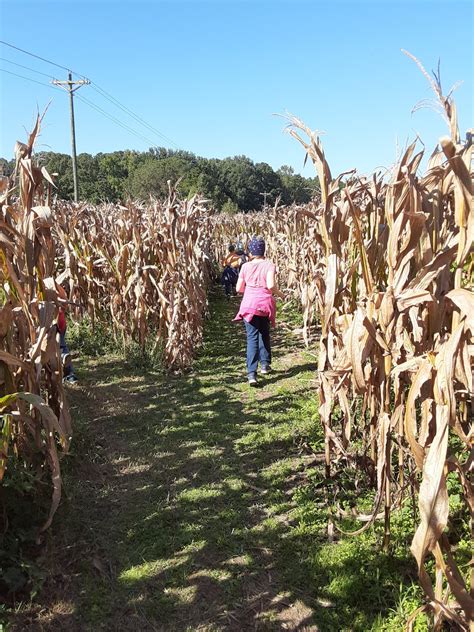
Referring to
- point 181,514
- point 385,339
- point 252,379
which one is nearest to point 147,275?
point 252,379

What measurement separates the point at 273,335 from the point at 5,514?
585 centimetres

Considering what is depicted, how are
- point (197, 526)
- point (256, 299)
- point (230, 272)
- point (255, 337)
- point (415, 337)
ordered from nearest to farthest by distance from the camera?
point (415, 337) → point (197, 526) → point (256, 299) → point (255, 337) → point (230, 272)

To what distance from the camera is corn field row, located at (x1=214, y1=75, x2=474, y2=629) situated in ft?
5.30

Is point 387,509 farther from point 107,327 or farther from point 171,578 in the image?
point 107,327

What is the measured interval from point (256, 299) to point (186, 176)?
54.1 meters

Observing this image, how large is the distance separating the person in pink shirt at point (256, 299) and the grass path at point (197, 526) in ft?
2.13

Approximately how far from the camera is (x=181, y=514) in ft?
10.5

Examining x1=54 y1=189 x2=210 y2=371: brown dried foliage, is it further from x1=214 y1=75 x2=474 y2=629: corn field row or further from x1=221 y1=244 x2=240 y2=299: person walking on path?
x1=221 y1=244 x2=240 y2=299: person walking on path

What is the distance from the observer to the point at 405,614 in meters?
2.26

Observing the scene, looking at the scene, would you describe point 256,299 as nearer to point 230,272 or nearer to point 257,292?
point 257,292

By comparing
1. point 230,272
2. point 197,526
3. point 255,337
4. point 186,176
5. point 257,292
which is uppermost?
point 186,176

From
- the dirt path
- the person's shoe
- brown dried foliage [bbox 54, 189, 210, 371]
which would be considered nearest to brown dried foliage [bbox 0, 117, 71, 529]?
the dirt path

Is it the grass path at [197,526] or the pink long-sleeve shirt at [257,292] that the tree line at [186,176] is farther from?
the grass path at [197,526]

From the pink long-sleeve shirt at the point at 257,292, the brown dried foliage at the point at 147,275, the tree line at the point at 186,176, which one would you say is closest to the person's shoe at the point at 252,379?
the pink long-sleeve shirt at the point at 257,292
